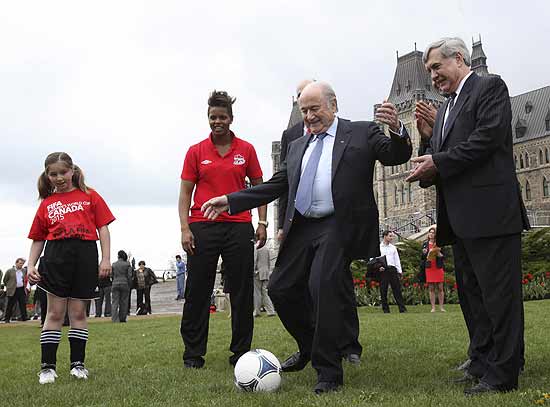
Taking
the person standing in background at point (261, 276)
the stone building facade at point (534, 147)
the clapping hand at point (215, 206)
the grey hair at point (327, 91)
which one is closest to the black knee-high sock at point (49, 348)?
the clapping hand at point (215, 206)

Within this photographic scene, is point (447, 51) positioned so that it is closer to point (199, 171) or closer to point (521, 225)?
point (521, 225)

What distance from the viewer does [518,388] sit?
4332mm

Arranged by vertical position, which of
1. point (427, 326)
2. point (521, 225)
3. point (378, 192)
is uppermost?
point (378, 192)

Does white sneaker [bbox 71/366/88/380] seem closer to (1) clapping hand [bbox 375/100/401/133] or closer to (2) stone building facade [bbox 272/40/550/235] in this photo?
(1) clapping hand [bbox 375/100/401/133]

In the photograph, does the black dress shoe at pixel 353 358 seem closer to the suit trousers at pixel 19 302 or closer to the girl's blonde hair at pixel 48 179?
the girl's blonde hair at pixel 48 179

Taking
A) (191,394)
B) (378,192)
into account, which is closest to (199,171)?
(191,394)

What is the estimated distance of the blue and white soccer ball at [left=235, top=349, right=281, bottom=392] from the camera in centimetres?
453

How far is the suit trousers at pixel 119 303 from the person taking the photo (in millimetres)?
16062

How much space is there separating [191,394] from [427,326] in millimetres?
5531

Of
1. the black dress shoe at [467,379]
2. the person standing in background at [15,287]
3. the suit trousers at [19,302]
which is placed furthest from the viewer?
the suit trousers at [19,302]

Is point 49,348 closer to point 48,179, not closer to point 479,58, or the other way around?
point 48,179

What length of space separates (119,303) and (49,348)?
35.4 feet

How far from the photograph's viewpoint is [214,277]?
6117mm

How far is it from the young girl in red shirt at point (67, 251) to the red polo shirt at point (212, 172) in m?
0.82
